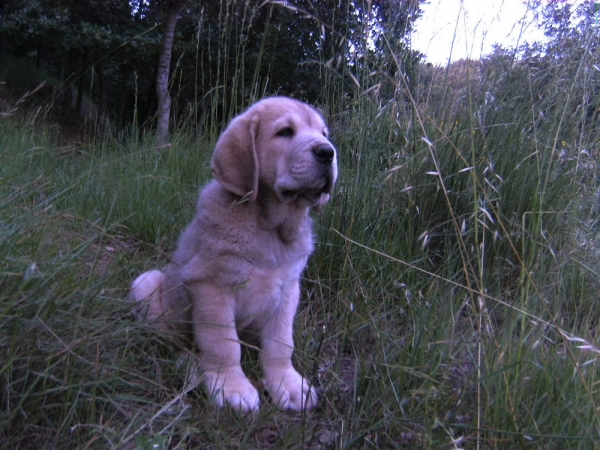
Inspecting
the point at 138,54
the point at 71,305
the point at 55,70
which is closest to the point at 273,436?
the point at 71,305

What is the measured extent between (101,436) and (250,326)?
0.98m

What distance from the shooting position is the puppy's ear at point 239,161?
2.43 m

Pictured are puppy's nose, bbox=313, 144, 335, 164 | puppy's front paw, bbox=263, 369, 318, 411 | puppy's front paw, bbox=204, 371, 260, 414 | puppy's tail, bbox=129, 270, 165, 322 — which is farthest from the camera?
puppy's tail, bbox=129, 270, 165, 322

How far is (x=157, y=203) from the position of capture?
3.55m

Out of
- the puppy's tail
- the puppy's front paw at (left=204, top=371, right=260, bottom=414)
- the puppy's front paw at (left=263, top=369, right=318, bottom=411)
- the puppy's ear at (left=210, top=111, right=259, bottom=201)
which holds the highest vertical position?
the puppy's ear at (left=210, top=111, right=259, bottom=201)

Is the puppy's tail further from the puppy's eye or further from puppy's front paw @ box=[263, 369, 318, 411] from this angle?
the puppy's eye

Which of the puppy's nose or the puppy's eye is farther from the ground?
the puppy's eye

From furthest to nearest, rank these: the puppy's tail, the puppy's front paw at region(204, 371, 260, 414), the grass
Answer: the puppy's tail < the puppy's front paw at region(204, 371, 260, 414) < the grass

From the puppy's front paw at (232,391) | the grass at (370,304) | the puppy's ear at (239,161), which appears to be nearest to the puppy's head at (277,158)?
the puppy's ear at (239,161)

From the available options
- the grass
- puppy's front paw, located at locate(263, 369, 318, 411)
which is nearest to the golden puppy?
puppy's front paw, located at locate(263, 369, 318, 411)

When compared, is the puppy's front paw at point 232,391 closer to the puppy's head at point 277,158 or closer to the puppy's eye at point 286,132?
the puppy's head at point 277,158

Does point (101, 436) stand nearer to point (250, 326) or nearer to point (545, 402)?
point (250, 326)

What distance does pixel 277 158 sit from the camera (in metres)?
2.47

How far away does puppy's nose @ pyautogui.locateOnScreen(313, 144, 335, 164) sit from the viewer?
237cm
